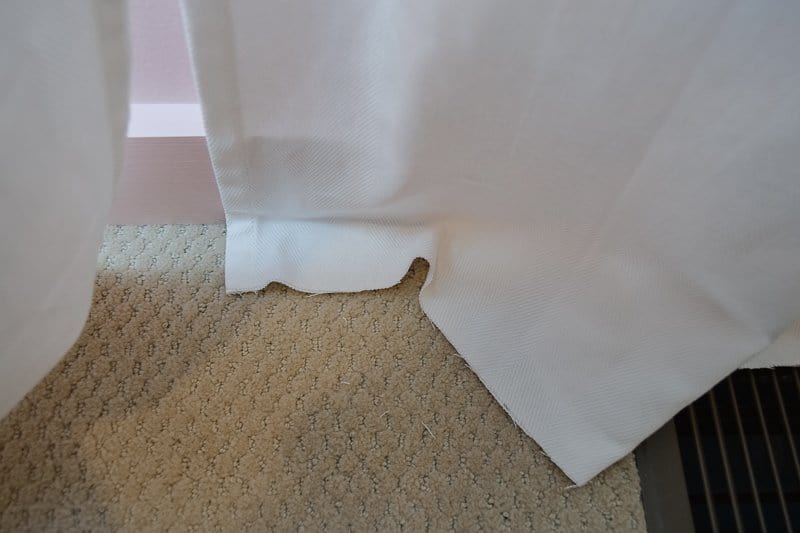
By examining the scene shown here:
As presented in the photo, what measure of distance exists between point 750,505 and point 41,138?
0.81 meters

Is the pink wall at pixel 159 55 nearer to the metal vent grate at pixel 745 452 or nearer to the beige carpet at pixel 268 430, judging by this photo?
the beige carpet at pixel 268 430

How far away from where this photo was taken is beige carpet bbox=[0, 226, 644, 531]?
2.28ft

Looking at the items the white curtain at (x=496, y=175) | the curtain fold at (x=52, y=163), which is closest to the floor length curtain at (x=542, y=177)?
the white curtain at (x=496, y=175)

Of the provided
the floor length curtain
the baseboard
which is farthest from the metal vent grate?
the baseboard

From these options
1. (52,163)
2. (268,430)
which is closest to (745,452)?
(268,430)

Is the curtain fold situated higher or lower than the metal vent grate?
higher

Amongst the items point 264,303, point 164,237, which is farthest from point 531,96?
point 164,237

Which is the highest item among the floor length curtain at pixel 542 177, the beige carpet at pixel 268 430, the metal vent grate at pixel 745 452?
the floor length curtain at pixel 542 177

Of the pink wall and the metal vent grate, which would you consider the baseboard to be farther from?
the metal vent grate

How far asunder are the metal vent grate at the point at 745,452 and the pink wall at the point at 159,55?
0.74 m

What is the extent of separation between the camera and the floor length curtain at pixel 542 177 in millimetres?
554

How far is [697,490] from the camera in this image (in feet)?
2.35

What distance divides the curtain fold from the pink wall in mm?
136

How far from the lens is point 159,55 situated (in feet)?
2.35
